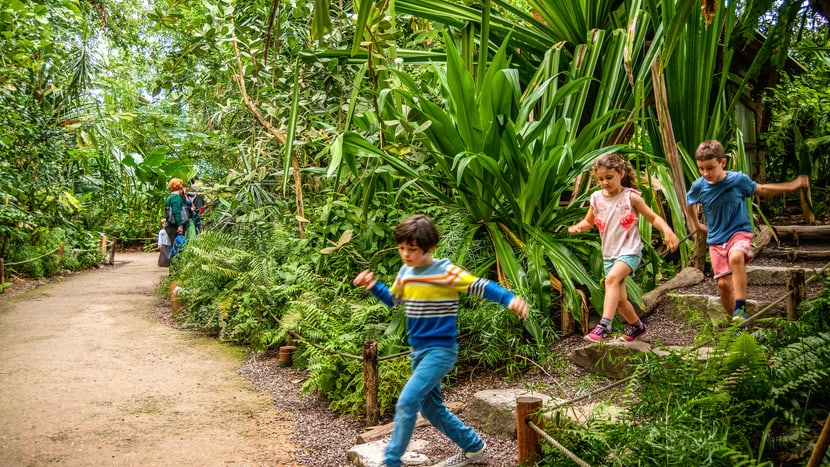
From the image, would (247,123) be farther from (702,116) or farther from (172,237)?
(702,116)

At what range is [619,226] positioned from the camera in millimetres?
3412

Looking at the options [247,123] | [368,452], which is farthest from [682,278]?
[247,123]

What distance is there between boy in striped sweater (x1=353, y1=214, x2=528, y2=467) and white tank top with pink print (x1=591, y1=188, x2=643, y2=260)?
3.32 ft

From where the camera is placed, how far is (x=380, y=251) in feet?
15.2

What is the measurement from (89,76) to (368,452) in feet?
24.6

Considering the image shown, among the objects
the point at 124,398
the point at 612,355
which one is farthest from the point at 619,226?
the point at 124,398

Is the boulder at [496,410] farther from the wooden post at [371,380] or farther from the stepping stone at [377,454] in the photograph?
the wooden post at [371,380]

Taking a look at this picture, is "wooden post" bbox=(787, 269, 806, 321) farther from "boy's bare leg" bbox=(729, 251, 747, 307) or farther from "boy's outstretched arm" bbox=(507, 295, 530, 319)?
"boy's outstretched arm" bbox=(507, 295, 530, 319)

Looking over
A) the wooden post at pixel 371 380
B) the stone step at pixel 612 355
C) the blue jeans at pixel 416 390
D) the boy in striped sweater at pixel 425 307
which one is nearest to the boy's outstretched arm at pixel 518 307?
the boy in striped sweater at pixel 425 307

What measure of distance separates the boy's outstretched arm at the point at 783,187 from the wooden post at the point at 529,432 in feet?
5.25

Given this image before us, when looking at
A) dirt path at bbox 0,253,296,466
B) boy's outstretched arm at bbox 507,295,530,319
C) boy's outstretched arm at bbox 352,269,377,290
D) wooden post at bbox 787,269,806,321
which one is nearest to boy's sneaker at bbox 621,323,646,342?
wooden post at bbox 787,269,806,321

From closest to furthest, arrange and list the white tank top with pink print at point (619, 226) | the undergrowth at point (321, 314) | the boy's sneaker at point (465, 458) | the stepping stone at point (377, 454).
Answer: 1. the boy's sneaker at point (465, 458)
2. the stepping stone at point (377, 454)
3. the white tank top with pink print at point (619, 226)
4. the undergrowth at point (321, 314)

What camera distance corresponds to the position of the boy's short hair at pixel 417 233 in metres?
2.64

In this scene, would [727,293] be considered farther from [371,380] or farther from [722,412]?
[371,380]
